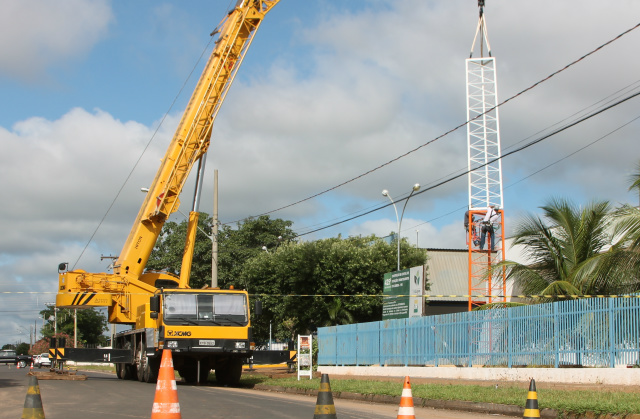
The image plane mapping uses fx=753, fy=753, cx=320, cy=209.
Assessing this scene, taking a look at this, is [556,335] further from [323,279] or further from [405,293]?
[323,279]

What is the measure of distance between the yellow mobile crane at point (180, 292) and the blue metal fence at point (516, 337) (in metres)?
4.88

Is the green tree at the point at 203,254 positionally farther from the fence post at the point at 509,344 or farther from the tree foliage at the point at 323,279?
the fence post at the point at 509,344

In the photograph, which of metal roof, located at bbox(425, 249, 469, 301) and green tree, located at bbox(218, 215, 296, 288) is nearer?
green tree, located at bbox(218, 215, 296, 288)

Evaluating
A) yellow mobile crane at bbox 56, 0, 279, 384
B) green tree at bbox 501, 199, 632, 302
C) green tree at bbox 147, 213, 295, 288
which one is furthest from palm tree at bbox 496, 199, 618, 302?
green tree at bbox 147, 213, 295, 288

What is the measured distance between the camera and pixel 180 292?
2092 cm

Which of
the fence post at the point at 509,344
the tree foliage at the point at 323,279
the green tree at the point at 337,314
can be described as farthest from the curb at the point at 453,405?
the green tree at the point at 337,314

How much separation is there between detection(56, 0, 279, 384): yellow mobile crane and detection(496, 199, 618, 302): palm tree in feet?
25.8

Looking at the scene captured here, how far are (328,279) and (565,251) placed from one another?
19.8 metres

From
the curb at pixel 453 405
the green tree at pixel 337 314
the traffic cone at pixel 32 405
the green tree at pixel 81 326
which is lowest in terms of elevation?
the green tree at pixel 81 326

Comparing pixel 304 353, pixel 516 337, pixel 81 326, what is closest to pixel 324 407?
pixel 516 337

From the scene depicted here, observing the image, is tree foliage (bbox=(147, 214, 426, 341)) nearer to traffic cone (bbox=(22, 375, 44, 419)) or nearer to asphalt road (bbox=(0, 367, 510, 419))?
asphalt road (bbox=(0, 367, 510, 419))

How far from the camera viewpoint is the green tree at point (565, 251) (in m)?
18.4

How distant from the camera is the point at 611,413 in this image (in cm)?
1050

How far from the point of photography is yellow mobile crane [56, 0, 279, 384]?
67.7ft
